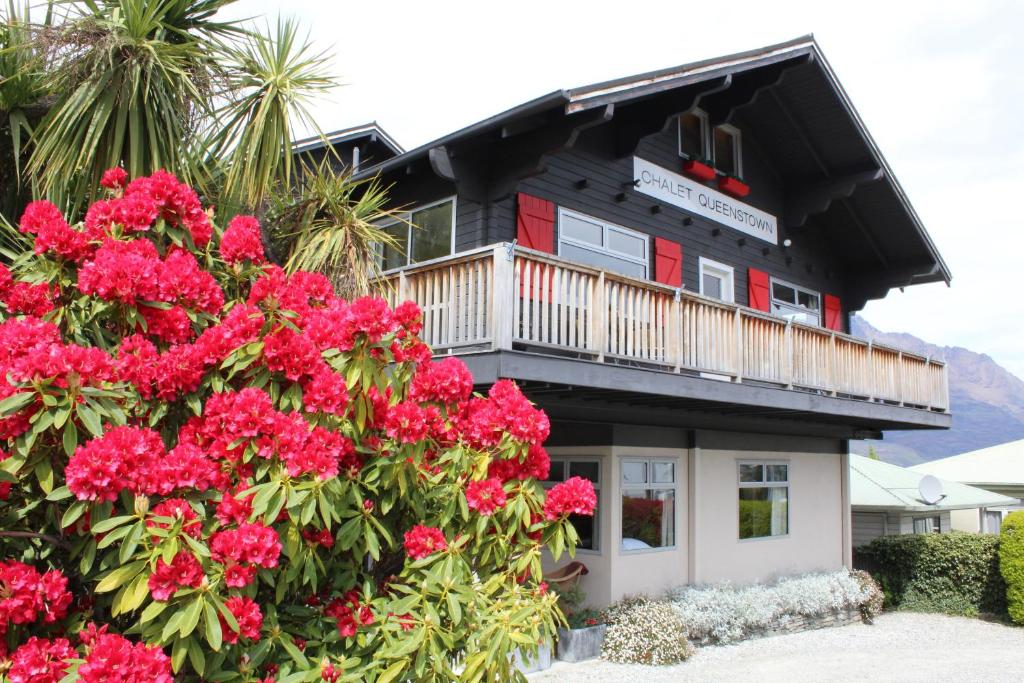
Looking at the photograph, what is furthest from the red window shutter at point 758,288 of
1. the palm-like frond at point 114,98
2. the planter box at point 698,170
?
the palm-like frond at point 114,98

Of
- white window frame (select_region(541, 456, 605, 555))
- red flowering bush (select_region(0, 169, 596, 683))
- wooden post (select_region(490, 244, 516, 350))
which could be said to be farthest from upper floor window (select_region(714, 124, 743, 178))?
red flowering bush (select_region(0, 169, 596, 683))

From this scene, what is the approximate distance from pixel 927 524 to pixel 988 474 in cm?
1095

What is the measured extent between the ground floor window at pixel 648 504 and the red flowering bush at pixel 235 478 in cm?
677

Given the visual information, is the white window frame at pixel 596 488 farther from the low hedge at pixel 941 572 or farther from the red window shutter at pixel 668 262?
the low hedge at pixel 941 572

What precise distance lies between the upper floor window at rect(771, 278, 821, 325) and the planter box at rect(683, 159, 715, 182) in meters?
2.71

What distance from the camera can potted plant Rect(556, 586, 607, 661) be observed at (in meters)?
9.87

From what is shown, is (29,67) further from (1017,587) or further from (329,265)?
(1017,587)

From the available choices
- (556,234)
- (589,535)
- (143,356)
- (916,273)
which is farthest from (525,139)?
(916,273)

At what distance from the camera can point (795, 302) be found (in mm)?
16281

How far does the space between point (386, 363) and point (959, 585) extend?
615 inches

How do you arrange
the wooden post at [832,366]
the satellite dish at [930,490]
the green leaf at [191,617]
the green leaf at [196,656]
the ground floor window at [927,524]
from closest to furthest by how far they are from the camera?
the green leaf at [191,617], the green leaf at [196,656], the wooden post at [832,366], the satellite dish at [930,490], the ground floor window at [927,524]

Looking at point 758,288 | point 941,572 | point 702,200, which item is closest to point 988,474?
point 941,572

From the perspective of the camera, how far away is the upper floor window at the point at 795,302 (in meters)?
15.7

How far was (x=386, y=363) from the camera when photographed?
12.6 feet
